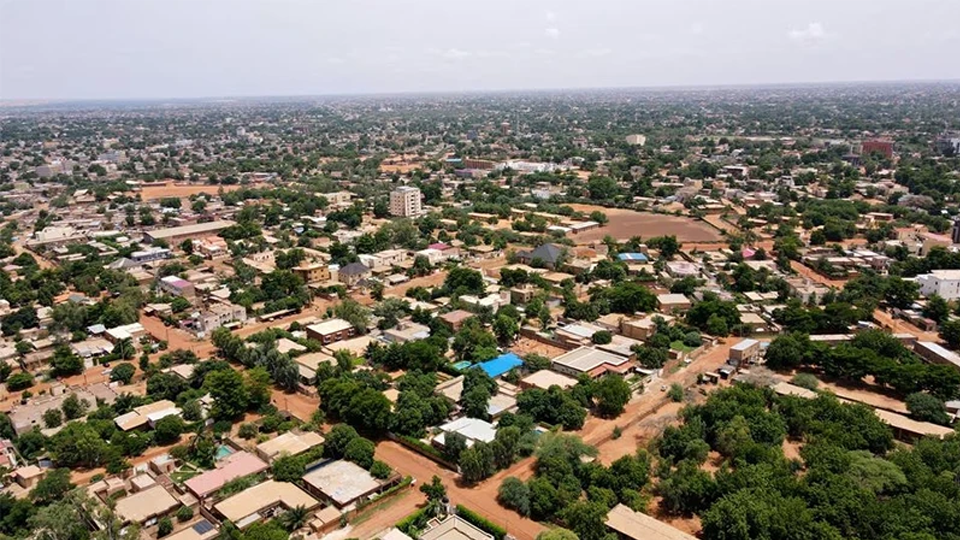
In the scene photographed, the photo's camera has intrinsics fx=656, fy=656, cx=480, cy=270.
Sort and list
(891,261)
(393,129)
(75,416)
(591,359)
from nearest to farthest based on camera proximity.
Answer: (75,416) → (591,359) → (891,261) → (393,129)

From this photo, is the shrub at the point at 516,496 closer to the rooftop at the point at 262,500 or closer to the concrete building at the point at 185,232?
the rooftop at the point at 262,500

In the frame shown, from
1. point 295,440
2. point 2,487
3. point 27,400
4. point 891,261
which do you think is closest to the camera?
point 2,487

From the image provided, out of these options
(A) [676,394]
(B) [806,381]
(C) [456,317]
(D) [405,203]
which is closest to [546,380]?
(A) [676,394]

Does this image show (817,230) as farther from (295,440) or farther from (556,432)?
(295,440)

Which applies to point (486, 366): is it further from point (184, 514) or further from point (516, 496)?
point (184, 514)

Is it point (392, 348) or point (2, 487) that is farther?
point (392, 348)

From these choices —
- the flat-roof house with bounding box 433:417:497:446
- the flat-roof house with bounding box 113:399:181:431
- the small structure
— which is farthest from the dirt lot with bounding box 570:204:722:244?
the flat-roof house with bounding box 113:399:181:431

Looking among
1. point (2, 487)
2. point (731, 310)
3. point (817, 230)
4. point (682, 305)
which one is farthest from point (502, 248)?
point (2, 487)
